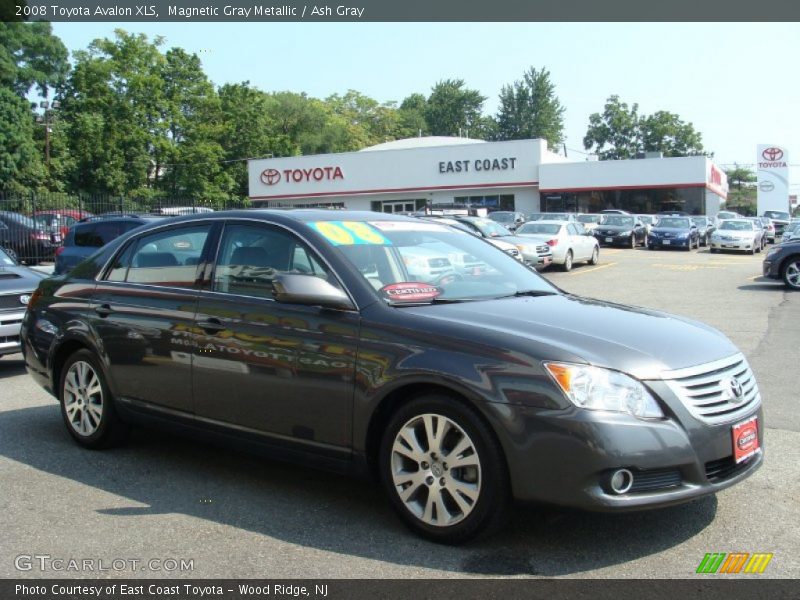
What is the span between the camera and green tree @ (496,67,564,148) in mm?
116375

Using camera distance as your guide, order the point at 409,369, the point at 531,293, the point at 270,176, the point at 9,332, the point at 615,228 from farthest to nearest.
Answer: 1. the point at 270,176
2. the point at 615,228
3. the point at 9,332
4. the point at 531,293
5. the point at 409,369

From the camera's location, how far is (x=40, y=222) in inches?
1047

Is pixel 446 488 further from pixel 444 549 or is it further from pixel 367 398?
pixel 367 398

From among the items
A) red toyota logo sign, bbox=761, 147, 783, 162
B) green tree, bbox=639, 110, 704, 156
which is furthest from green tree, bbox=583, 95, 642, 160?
red toyota logo sign, bbox=761, 147, 783, 162

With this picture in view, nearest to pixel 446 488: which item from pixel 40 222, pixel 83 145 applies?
pixel 40 222

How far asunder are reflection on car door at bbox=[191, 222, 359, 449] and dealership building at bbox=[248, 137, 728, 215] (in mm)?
42480

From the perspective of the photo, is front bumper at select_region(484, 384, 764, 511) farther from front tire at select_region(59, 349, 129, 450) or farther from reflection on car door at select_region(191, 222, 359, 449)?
front tire at select_region(59, 349, 129, 450)

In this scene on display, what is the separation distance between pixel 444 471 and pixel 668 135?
119 meters

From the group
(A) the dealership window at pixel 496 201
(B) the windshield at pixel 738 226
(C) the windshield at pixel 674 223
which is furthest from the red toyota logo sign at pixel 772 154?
(B) the windshield at pixel 738 226

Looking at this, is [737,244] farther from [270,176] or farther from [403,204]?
[270,176]

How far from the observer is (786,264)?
1791 centimetres

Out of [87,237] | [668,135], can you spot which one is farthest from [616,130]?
[87,237]

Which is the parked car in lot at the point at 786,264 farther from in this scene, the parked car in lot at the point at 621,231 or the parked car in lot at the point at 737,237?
the parked car in lot at the point at 621,231

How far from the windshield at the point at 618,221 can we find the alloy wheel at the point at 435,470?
33319mm
